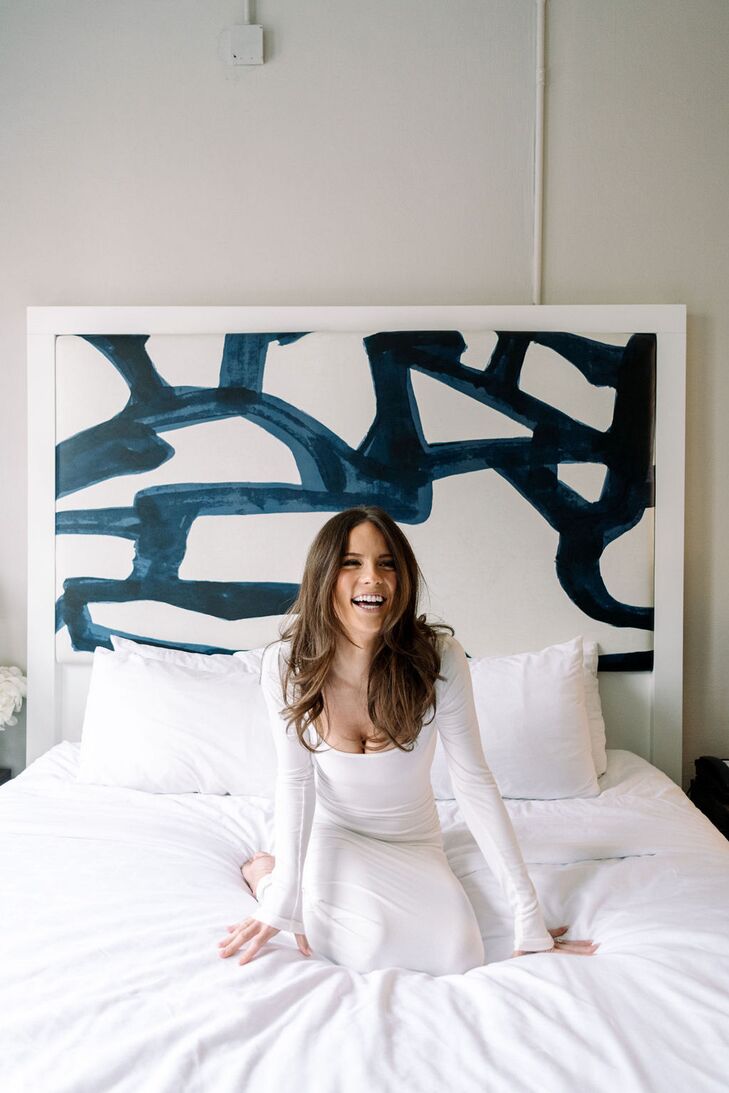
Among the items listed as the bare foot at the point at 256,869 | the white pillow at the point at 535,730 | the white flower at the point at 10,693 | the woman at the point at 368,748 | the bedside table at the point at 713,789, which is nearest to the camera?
the woman at the point at 368,748

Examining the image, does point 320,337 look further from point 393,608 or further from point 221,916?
point 221,916

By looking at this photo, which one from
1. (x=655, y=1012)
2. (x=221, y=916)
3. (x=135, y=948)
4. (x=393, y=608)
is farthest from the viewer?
(x=393, y=608)

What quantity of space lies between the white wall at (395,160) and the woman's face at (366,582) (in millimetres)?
1283

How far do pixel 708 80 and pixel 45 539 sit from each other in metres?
2.49

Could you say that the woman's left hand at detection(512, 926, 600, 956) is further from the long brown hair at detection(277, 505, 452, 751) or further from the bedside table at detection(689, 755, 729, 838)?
the bedside table at detection(689, 755, 729, 838)

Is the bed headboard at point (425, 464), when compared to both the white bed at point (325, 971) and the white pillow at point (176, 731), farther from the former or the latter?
the white bed at point (325, 971)

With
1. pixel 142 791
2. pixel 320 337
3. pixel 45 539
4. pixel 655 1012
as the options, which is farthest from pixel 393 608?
pixel 45 539

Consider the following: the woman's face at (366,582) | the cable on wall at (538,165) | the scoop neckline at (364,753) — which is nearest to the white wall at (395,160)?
the cable on wall at (538,165)

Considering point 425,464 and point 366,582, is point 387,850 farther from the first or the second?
point 425,464

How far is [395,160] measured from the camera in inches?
100

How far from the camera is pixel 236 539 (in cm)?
253

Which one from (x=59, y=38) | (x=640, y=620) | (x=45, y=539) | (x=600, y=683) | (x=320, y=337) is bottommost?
(x=600, y=683)

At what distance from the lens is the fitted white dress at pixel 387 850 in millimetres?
1351

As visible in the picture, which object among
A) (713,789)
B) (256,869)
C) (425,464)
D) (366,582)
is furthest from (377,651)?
(713,789)
